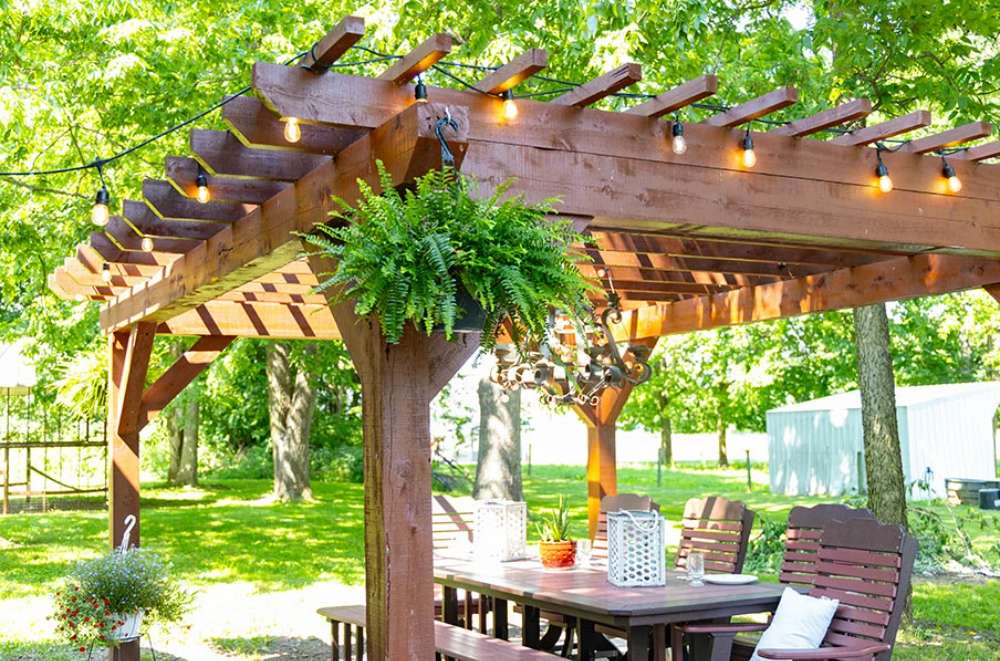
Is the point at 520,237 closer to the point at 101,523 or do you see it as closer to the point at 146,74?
the point at 146,74

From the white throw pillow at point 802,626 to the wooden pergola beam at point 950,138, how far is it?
1933mm

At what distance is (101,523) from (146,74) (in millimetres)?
8065

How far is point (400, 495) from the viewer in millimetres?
3416

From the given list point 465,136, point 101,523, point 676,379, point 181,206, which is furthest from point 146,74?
point 676,379

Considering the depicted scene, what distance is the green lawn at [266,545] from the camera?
7848 millimetres

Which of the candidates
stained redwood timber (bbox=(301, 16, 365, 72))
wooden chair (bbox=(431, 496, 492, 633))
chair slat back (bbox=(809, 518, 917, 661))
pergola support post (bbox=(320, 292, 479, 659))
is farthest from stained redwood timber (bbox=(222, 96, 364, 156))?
wooden chair (bbox=(431, 496, 492, 633))

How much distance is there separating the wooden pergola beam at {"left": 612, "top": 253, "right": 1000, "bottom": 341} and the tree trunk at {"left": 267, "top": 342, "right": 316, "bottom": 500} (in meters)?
9.53

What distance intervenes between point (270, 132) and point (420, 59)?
1.92 ft

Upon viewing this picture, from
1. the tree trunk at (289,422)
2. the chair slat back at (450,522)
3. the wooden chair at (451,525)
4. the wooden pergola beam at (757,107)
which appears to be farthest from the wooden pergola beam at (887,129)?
the tree trunk at (289,422)

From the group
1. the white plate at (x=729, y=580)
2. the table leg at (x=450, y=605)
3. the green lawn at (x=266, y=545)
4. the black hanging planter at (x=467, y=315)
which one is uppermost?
the black hanging planter at (x=467, y=315)

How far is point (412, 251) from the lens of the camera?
10.2ft

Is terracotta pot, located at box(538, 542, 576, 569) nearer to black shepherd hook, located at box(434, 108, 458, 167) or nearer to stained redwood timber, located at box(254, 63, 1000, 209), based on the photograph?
stained redwood timber, located at box(254, 63, 1000, 209)

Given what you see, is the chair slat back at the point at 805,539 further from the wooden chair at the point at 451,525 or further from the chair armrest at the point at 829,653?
the wooden chair at the point at 451,525

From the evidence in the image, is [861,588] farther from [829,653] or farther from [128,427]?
[128,427]
